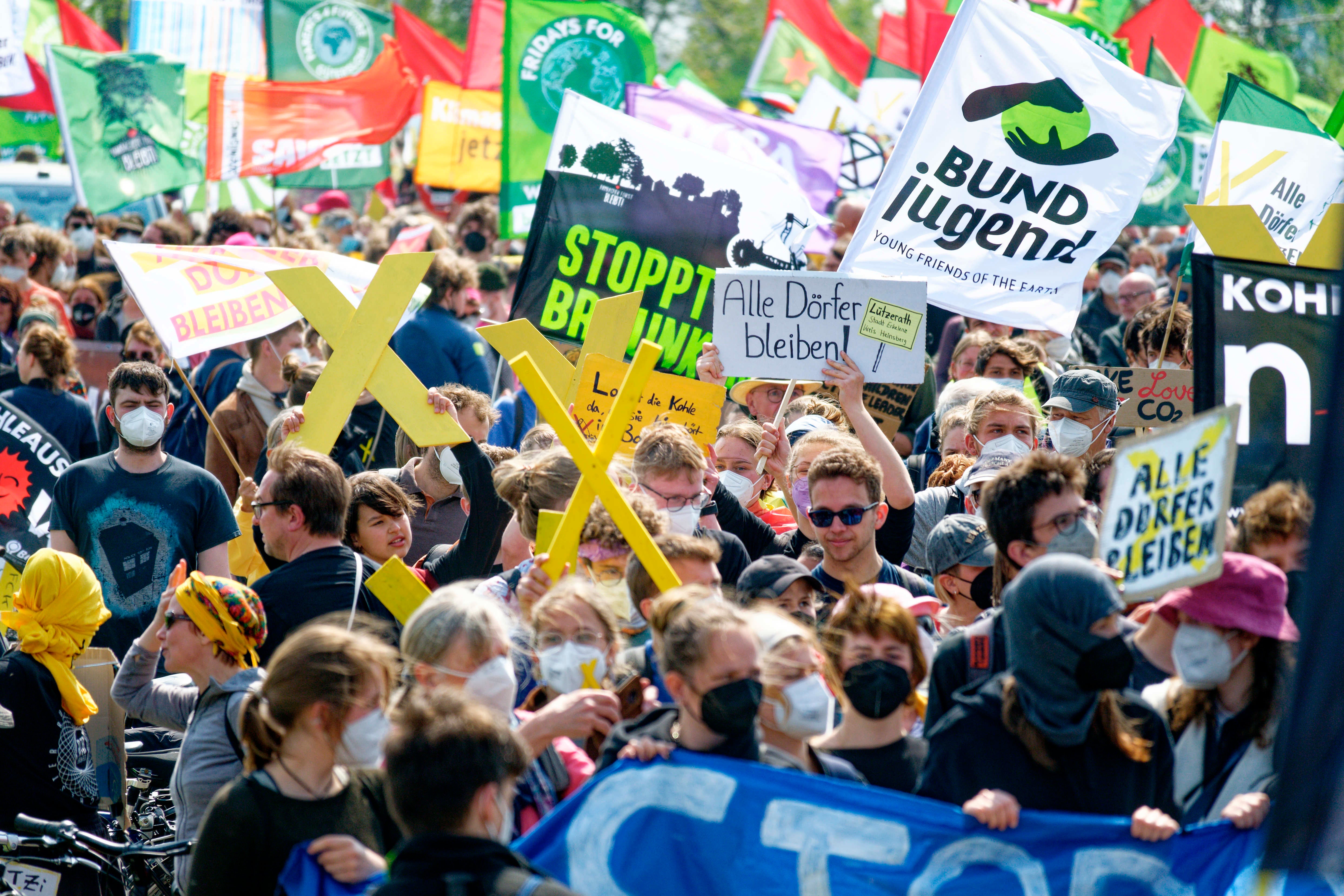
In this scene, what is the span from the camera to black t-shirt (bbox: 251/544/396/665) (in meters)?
4.14

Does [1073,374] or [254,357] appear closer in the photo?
[1073,374]

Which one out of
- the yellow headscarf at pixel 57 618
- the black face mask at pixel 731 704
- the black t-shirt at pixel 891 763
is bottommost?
the yellow headscarf at pixel 57 618

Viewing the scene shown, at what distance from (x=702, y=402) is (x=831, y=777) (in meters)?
2.81

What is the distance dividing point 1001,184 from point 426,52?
1462 centimetres

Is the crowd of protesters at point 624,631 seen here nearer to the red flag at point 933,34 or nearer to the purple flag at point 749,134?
the purple flag at point 749,134

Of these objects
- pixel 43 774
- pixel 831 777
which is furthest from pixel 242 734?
pixel 43 774

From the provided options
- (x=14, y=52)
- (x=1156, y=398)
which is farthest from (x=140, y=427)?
(x=14, y=52)

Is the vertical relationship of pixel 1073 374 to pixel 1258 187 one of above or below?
below

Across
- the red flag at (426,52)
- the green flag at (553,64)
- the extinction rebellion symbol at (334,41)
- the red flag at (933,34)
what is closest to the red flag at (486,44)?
the extinction rebellion symbol at (334,41)

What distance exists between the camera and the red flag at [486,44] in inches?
643

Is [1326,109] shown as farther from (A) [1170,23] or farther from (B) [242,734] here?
(B) [242,734]

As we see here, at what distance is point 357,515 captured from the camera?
5.00m

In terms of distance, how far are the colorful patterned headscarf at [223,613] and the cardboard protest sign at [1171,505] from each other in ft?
7.02

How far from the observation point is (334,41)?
16141mm
